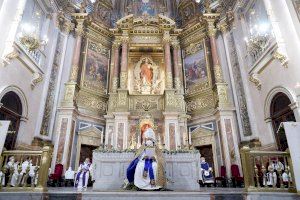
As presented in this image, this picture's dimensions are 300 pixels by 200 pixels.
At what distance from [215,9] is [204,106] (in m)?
6.79

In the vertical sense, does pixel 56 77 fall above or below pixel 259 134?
above

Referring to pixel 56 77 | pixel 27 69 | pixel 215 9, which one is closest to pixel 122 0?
pixel 215 9

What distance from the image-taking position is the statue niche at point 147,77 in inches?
603

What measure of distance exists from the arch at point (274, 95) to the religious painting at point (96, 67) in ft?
30.3

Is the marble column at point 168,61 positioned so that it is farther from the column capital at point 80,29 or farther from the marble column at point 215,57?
the column capital at point 80,29

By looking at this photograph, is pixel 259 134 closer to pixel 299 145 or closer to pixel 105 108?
pixel 299 145

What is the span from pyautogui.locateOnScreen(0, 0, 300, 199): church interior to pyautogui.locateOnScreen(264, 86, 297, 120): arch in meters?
0.04

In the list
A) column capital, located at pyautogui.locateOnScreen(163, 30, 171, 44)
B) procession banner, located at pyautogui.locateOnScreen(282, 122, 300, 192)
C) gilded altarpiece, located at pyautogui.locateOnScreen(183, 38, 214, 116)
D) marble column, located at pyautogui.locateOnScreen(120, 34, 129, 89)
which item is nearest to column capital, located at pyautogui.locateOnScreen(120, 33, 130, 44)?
marble column, located at pyautogui.locateOnScreen(120, 34, 129, 89)

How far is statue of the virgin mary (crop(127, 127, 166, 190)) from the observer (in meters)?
6.37

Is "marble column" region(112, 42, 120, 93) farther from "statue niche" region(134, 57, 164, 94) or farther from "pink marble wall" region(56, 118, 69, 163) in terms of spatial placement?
"pink marble wall" region(56, 118, 69, 163)

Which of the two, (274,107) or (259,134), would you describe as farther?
(259,134)

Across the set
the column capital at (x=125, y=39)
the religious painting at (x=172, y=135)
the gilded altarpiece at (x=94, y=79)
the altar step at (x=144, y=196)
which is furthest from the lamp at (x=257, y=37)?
the gilded altarpiece at (x=94, y=79)

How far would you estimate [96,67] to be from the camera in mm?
15047

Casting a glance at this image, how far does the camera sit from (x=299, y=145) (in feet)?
19.7
